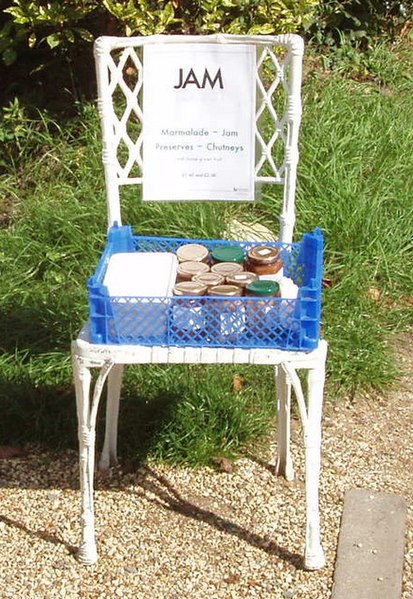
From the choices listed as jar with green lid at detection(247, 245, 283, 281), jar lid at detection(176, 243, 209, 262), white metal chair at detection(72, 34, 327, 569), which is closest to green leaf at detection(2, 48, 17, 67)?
white metal chair at detection(72, 34, 327, 569)

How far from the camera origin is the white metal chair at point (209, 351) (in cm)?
322

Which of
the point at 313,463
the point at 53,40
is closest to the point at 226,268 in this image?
the point at 313,463

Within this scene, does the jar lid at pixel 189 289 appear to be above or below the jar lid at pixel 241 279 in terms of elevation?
above

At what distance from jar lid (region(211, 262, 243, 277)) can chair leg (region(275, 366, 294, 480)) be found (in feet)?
1.73

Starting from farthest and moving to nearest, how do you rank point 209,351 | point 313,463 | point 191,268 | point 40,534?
point 40,534 < point 191,268 < point 313,463 < point 209,351

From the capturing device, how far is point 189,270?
11.3ft

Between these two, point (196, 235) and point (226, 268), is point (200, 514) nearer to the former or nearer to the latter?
point (226, 268)

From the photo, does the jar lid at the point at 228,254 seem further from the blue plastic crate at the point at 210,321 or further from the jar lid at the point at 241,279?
the blue plastic crate at the point at 210,321

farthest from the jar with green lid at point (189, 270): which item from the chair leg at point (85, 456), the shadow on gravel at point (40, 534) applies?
the shadow on gravel at point (40, 534)

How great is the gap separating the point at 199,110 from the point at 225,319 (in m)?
0.79

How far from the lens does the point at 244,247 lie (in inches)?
151

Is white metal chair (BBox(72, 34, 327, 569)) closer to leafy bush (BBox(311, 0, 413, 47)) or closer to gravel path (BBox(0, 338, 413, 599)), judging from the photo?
gravel path (BBox(0, 338, 413, 599))

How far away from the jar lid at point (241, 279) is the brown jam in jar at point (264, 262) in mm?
54

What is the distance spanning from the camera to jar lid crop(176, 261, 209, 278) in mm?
3432
